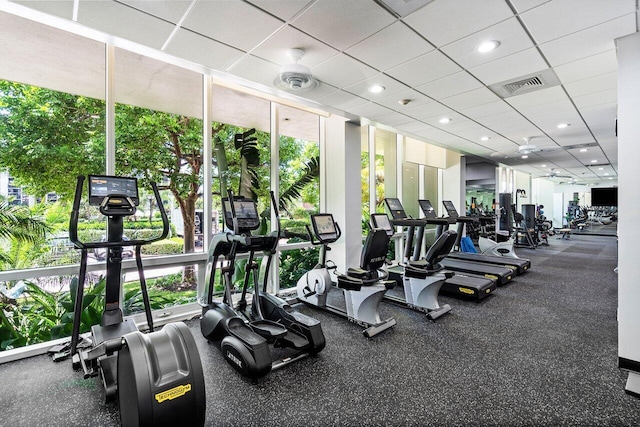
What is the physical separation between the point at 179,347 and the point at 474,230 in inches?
316

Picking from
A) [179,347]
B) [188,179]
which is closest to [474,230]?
[188,179]

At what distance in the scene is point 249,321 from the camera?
3.22m

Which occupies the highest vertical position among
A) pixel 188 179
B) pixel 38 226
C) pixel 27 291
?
pixel 188 179

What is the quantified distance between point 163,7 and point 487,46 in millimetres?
2951

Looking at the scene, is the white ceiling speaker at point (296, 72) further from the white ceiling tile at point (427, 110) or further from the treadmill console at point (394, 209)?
the treadmill console at point (394, 209)

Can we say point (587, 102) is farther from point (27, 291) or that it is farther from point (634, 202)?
point (27, 291)

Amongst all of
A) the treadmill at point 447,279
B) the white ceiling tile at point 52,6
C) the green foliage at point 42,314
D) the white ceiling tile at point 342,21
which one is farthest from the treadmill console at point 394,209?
the white ceiling tile at point 52,6

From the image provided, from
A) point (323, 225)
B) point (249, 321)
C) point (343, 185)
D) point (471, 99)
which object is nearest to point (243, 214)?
point (249, 321)

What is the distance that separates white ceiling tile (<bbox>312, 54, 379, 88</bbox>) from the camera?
3.36 meters

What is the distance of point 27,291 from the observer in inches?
127

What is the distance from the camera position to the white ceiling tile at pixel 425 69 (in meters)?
3.29

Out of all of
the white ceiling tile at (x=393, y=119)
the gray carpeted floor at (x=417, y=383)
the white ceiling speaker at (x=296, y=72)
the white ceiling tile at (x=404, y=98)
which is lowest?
the gray carpeted floor at (x=417, y=383)

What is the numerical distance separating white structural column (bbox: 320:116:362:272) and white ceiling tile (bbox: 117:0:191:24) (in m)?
3.45

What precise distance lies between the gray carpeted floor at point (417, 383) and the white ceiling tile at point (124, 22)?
3054 millimetres
